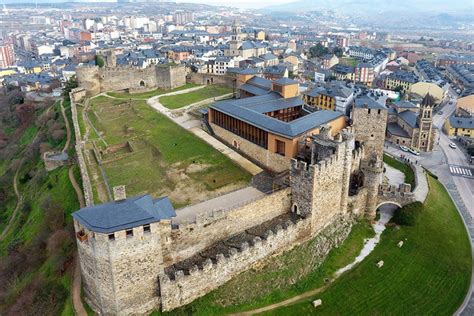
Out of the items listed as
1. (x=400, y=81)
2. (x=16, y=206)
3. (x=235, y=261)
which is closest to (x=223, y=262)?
(x=235, y=261)

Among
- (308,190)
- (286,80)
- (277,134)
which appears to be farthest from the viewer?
(286,80)

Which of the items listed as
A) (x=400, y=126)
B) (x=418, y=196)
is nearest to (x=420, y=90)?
(x=400, y=126)

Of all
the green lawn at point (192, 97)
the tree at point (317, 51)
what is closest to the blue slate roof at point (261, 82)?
the green lawn at point (192, 97)

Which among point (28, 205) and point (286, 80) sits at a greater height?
point (286, 80)

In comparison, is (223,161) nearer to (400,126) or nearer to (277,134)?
(277,134)

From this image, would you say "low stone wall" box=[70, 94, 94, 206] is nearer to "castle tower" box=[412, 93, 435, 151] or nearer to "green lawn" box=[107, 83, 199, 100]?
"green lawn" box=[107, 83, 199, 100]

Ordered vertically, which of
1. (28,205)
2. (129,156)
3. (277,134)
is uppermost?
(277,134)
